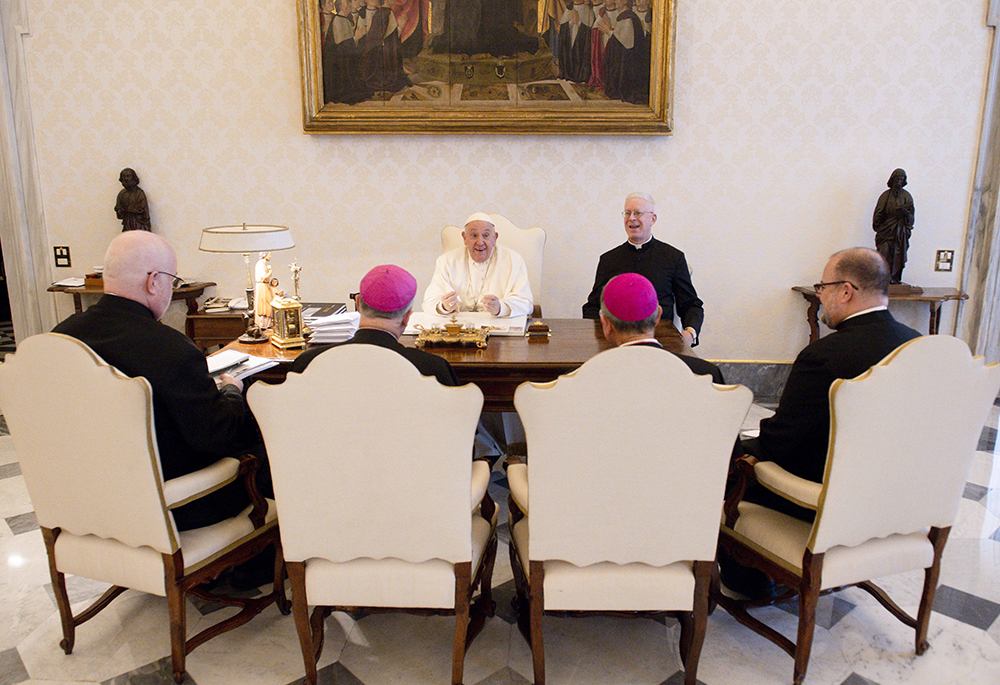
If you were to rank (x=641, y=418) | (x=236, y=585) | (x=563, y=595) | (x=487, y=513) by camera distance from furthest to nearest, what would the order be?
1. (x=236, y=585)
2. (x=487, y=513)
3. (x=563, y=595)
4. (x=641, y=418)

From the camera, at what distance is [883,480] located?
2158 mm

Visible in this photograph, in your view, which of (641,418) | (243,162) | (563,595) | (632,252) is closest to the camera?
(641,418)

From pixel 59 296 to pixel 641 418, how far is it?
5313 millimetres

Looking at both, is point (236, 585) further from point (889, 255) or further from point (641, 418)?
point (889, 255)

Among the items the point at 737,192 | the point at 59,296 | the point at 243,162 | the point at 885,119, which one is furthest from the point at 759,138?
the point at 59,296

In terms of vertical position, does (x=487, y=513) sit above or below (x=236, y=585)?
above

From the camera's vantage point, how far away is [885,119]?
197 inches

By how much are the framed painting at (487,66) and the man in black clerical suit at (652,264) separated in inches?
37.0

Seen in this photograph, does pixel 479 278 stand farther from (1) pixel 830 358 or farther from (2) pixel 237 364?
(1) pixel 830 358

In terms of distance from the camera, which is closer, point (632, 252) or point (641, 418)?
point (641, 418)

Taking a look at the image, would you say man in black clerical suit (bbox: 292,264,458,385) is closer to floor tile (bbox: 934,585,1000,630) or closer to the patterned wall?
floor tile (bbox: 934,585,1000,630)

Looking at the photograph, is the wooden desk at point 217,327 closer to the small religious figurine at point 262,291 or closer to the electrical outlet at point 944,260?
the small religious figurine at point 262,291

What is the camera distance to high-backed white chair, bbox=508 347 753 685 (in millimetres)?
1932

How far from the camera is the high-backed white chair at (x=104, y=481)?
2092mm
